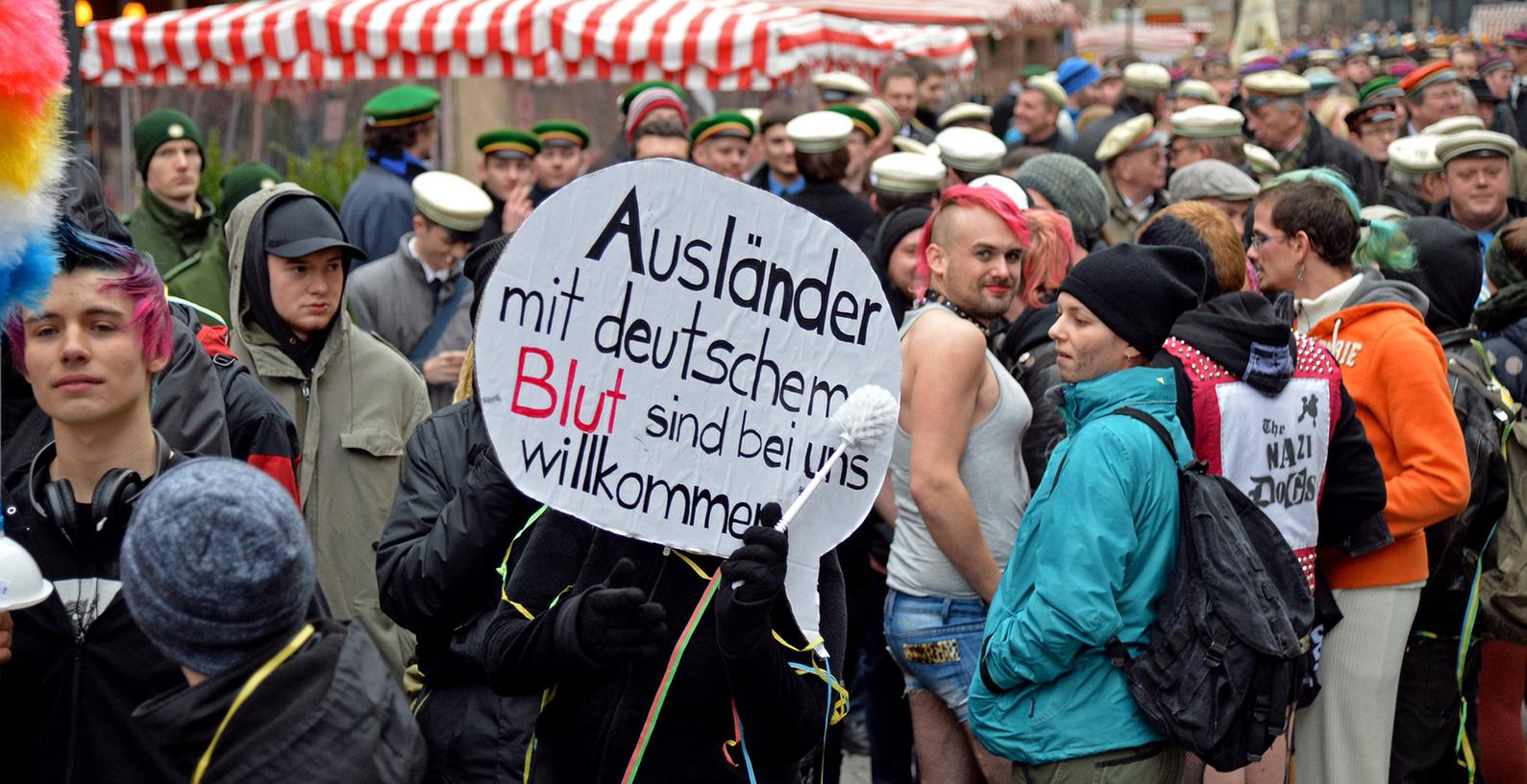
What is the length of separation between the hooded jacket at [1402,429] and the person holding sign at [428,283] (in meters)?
3.05

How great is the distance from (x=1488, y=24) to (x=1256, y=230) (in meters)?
46.3

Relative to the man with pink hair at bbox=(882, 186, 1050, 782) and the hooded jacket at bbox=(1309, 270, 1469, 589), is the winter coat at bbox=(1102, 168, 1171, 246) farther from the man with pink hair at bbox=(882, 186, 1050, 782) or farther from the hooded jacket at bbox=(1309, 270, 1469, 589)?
the man with pink hair at bbox=(882, 186, 1050, 782)

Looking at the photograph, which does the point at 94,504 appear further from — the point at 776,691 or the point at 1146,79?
the point at 1146,79

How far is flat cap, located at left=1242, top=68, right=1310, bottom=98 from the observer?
32.3 feet

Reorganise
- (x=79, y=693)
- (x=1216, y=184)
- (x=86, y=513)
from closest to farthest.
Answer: (x=79, y=693) < (x=86, y=513) < (x=1216, y=184)

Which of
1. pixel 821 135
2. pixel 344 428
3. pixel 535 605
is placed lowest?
pixel 344 428

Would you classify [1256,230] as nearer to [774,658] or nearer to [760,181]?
[774,658]

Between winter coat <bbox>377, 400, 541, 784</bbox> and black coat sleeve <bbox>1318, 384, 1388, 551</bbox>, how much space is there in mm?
2162

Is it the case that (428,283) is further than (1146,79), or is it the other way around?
(1146,79)

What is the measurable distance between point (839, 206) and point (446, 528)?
15.2 ft

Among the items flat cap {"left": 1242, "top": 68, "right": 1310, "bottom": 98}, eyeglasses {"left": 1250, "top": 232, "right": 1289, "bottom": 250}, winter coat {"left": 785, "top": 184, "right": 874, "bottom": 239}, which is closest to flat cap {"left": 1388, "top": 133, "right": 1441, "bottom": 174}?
flat cap {"left": 1242, "top": 68, "right": 1310, "bottom": 98}

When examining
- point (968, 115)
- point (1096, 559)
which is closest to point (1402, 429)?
point (1096, 559)

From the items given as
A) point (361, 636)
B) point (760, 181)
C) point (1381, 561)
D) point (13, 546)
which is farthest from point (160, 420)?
point (760, 181)

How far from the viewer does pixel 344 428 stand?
4391 millimetres
